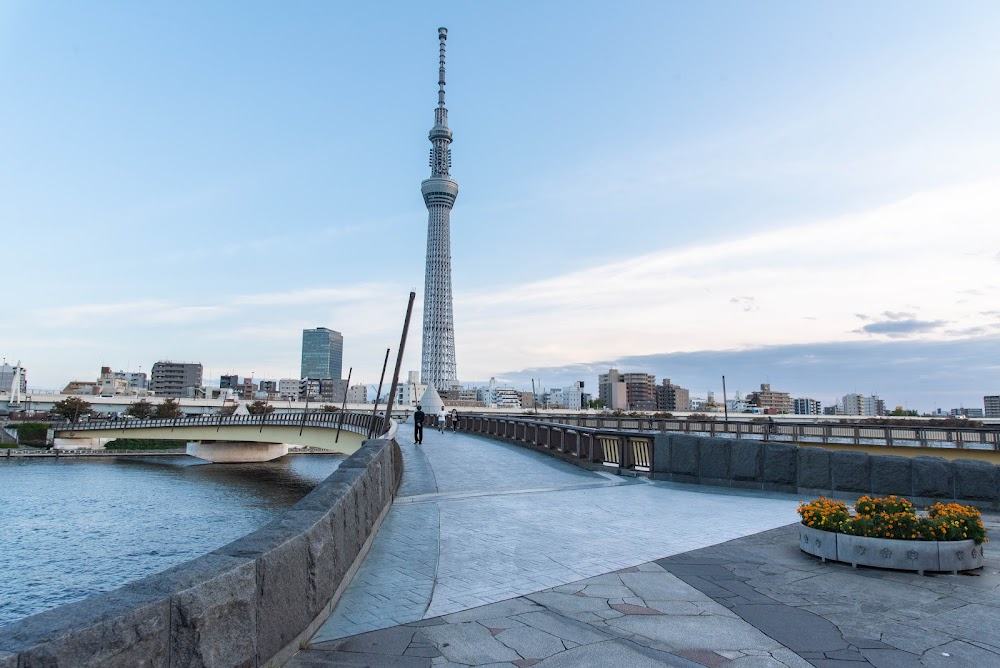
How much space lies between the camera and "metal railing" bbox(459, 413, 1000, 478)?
20156 millimetres

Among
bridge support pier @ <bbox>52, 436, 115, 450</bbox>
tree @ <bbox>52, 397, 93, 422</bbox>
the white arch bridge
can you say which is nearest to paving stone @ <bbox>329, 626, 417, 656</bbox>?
the white arch bridge

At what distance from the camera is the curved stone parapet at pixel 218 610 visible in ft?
10.1

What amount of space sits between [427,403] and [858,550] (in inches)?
2095

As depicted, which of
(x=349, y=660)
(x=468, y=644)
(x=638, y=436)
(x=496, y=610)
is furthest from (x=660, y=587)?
(x=638, y=436)

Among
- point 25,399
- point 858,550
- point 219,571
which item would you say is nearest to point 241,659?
point 219,571

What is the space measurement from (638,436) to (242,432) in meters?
60.6

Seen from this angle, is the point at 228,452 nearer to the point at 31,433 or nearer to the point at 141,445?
the point at 141,445

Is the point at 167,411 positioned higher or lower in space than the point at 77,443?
higher

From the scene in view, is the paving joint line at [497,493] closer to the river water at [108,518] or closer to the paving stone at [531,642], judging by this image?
the paving stone at [531,642]

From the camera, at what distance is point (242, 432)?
70.6 m

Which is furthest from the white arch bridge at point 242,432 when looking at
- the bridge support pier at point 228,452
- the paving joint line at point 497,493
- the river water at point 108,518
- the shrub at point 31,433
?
the paving joint line at point 497,493

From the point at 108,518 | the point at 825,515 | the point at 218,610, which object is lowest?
the point at 108,518

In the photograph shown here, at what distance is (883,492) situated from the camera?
1376 cm

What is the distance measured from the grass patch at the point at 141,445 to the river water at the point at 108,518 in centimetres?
2082
